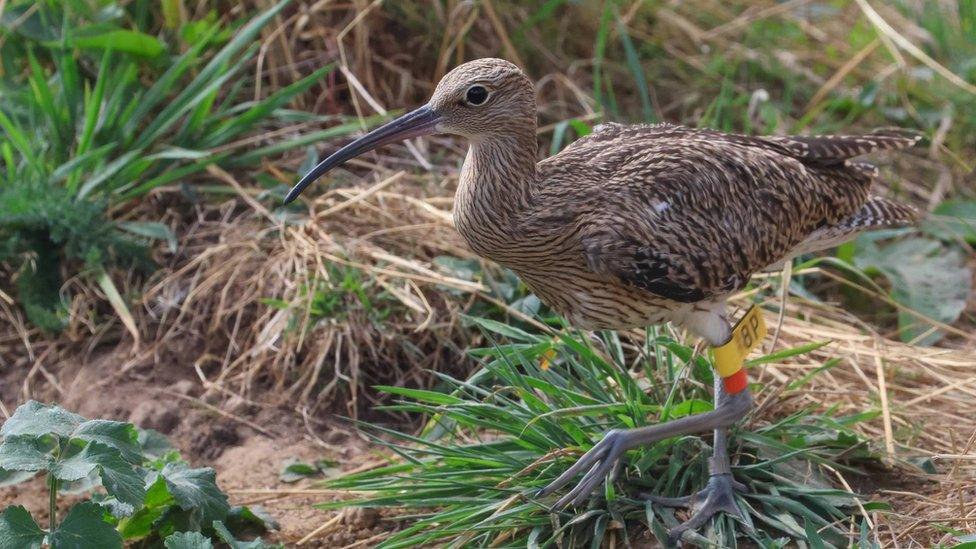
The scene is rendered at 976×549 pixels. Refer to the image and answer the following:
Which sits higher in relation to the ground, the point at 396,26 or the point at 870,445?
the point at 396,26

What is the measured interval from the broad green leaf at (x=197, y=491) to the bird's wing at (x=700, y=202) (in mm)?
1277

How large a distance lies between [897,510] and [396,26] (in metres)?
3.35

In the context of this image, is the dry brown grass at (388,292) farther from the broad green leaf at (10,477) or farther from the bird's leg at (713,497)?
the broad green leaf at (10,477)

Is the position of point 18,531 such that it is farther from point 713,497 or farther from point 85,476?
point 713,497

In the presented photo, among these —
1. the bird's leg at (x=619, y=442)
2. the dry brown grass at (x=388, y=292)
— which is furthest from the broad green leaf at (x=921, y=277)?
the bird's leg at (x=619, y=442)

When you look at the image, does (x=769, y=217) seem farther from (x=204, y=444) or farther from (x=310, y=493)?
(x=204, y=444)

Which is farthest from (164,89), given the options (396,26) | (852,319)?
(852,319)

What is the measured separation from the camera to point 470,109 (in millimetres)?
3336

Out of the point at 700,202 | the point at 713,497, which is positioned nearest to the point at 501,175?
the point at 700,202

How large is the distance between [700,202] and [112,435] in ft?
5.94

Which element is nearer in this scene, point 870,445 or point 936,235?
point 870,445

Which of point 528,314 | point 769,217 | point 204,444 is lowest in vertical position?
point 204,444

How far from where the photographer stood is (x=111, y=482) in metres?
2.95

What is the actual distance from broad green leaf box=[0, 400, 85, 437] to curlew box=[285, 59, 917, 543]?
2.86ft
